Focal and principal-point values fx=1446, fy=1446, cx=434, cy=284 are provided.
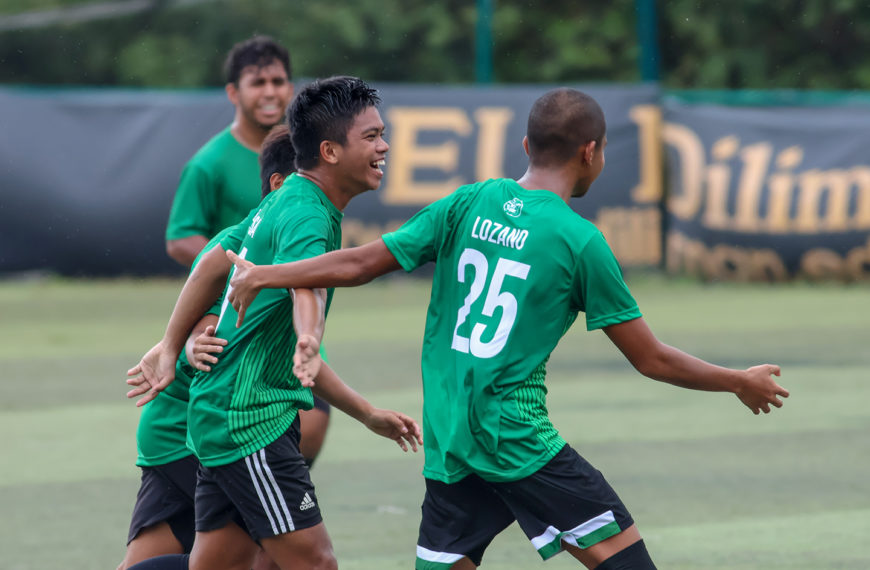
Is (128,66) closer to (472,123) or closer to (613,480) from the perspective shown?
(472,123)

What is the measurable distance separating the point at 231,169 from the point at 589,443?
3276mm

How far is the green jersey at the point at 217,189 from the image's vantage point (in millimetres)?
6285

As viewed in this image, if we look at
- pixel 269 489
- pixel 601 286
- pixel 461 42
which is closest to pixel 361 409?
pixel 269 489

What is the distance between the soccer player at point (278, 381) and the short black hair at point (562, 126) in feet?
1.59

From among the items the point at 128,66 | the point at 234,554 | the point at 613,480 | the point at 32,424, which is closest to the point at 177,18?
the point at 128,66

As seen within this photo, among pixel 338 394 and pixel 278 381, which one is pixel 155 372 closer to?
pixel 278 381

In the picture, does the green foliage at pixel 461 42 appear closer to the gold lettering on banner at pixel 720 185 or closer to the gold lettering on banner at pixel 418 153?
the gold lettering on banner at pixel 720 185

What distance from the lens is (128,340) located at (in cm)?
1359

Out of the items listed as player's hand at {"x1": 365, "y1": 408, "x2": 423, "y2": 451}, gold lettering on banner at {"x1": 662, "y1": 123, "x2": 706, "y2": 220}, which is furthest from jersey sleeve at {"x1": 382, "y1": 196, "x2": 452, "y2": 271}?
gold lettering on banner at {"x1": 662, "y1": 123, "x2": 706, "y2": 220}

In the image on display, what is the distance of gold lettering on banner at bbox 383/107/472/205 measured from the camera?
1853 cm

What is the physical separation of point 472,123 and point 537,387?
14930mm

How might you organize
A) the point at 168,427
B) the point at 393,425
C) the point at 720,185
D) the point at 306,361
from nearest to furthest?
1. the point at 306,361
2. the point at 393,425
3. the point at 168,427
4. the point at 720,185

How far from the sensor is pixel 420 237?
4.15 meters

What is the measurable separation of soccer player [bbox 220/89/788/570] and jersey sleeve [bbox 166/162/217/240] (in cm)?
232
